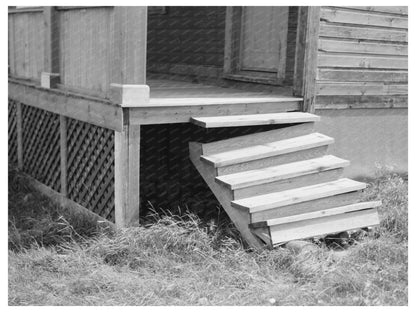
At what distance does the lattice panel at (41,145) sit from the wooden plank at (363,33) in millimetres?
3357

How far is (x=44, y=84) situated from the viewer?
721cm

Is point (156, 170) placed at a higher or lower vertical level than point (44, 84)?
lower

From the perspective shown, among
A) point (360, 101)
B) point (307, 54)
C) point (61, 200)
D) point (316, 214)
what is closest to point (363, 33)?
point (360, 101)

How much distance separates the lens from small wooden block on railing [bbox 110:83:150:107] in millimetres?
5453

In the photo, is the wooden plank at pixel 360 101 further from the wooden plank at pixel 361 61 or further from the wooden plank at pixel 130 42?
the wooden plank at pixel 130 42

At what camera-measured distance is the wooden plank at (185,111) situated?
220 inches

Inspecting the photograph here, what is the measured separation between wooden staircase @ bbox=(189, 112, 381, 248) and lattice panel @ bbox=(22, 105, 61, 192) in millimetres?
2342

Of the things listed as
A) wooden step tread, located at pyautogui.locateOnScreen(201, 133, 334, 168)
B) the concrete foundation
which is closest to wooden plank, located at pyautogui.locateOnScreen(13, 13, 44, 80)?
wooden step tread, located at pyautogui.locateOnScreen(201, 133, 334, 168)

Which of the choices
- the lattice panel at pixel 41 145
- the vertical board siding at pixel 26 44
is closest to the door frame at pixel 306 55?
the lattice panel at pixel 41 145

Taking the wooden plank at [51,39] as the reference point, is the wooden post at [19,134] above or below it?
below

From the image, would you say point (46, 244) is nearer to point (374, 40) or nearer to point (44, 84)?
point (44, 84)

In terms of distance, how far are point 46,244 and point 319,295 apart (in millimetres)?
2804

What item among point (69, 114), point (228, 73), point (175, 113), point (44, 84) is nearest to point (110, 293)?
point (175, 113)

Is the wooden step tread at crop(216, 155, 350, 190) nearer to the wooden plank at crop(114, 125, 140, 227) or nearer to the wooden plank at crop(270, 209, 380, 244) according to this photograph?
the wooden plank at crop(270, 209, 380, 244)
